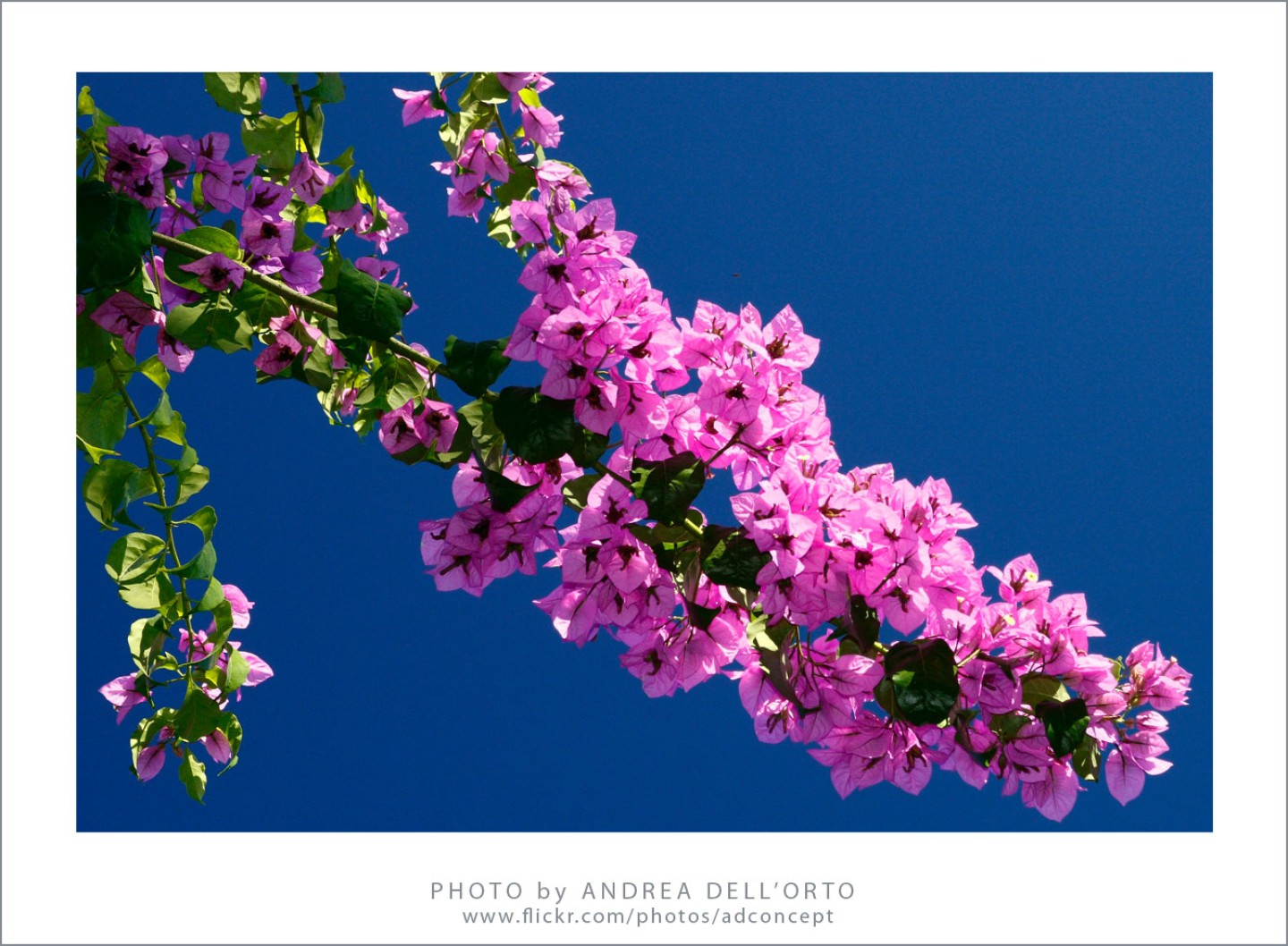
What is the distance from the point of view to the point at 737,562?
0.90 metres

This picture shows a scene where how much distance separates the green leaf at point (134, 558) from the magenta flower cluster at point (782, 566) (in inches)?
13.7

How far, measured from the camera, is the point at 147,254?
1060 millimetres

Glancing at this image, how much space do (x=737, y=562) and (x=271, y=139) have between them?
28.6 inches

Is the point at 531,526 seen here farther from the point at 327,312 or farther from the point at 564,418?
the point at 327,312

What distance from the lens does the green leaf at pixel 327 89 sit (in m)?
1.16

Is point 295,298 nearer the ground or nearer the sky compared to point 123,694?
nearer the sky

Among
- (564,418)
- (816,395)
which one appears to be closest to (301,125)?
(564,418)

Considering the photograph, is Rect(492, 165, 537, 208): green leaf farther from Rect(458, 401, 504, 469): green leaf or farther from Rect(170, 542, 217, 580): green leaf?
Rect(170, 542, 217, 580): green leaf

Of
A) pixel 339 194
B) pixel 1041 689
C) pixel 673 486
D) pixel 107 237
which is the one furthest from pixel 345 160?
pixel 1041 689

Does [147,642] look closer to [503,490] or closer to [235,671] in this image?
[235,671]

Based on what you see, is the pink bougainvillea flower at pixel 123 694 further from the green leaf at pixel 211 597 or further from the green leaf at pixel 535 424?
the green leaf at pixel 535 424

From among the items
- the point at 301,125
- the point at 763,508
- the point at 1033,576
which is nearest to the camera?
the point at 763,508

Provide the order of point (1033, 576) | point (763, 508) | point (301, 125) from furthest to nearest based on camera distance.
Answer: point (301, 125), point (1033, 576), point (763, 508)

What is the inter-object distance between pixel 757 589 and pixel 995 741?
0.90 ft
